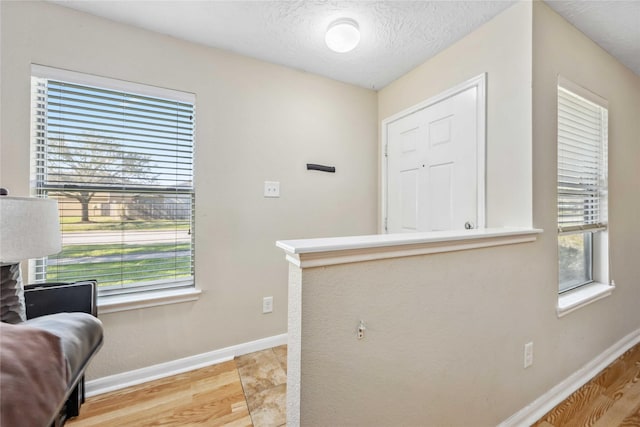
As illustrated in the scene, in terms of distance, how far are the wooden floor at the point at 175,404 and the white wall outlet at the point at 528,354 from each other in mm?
1545

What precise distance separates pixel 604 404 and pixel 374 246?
1.91 meters

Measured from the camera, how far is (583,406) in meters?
1.51

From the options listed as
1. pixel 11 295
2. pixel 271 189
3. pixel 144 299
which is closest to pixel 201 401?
pixel 144 299

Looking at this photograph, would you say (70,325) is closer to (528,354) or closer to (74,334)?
(74,334)

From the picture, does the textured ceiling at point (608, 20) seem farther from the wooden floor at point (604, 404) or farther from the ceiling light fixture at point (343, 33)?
the wooden floor at point (604, 404)

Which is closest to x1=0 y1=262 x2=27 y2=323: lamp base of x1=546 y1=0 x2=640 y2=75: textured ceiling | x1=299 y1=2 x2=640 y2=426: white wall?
x1=299 y1=2 x2=640 y2=426: white wall

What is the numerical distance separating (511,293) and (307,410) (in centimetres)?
118

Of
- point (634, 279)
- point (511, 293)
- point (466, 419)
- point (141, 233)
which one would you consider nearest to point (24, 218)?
point (141, 233)

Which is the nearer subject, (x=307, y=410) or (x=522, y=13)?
(x=307, y=410)

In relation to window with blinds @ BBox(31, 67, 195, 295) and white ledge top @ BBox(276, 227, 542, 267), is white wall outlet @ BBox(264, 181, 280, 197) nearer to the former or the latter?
window with blinds @ BBox(31, 67, 195, 295)

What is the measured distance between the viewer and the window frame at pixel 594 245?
1.65 meters

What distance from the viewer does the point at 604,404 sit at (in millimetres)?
1516

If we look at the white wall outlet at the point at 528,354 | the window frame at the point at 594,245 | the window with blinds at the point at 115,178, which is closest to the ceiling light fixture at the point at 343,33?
the window with blinds at the point at 115,178

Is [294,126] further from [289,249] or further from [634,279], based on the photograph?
[634,279]
